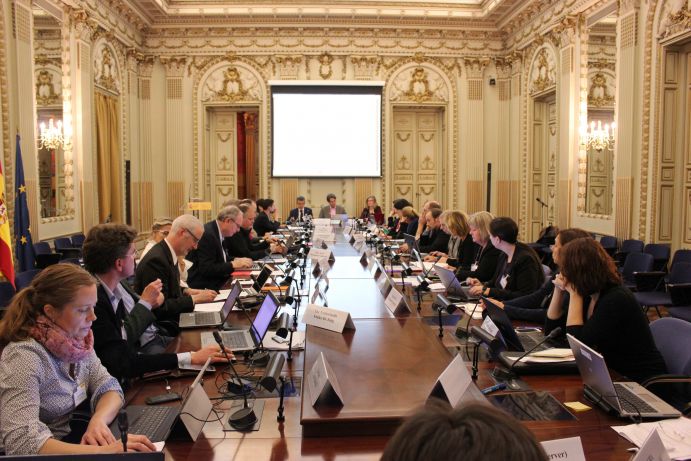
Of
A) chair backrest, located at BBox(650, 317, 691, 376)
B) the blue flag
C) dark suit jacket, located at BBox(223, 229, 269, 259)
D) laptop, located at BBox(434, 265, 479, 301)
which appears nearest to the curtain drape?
the blue flag

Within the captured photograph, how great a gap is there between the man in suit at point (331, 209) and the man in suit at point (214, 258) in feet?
21.6

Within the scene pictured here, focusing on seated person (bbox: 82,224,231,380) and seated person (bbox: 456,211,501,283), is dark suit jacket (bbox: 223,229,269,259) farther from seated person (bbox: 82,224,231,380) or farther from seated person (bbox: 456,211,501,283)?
seated person (bbox: 82,224,231,380)

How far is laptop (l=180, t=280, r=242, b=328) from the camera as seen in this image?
→ 3.44 meters

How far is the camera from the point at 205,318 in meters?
3.60

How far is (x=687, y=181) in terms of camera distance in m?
7.27

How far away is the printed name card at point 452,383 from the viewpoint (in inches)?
78.4

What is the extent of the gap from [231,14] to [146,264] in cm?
963

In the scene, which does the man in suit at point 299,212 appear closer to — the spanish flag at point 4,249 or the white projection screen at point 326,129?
the white projection screen at point 326,129

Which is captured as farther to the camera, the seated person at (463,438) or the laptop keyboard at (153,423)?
the laptop keyboard at (153,423)

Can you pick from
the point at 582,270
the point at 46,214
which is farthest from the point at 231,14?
the point at 582,270

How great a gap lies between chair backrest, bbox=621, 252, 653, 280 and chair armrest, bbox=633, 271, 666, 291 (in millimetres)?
307

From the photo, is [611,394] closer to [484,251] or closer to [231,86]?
[484,251]

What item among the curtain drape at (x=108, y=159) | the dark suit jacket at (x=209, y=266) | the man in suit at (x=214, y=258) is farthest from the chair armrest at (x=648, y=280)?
the curtain drape at (x=108, y=159)

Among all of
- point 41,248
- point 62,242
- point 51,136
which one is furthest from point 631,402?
point 51,136
